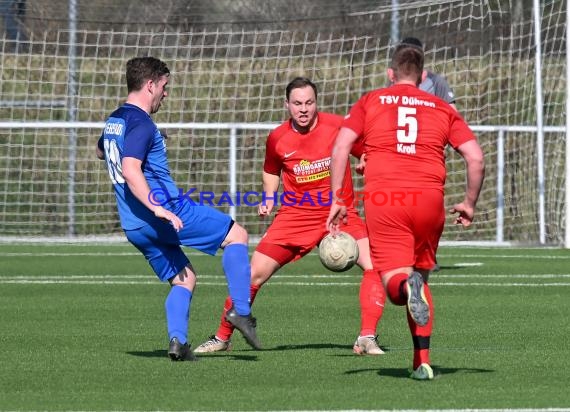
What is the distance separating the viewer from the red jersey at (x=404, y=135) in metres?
7.41

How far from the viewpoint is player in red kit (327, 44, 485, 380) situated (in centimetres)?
736

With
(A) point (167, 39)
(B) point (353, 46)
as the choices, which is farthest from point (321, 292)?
(A) point (167, 39)

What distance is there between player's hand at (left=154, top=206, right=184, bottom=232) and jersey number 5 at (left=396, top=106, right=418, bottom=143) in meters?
1.42

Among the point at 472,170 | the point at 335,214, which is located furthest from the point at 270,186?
the point at 472,170

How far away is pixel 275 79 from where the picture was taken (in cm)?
2158

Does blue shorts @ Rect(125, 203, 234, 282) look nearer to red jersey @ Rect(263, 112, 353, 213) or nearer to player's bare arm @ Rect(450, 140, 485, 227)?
red jersey @ Rect(263, 112, 353, 213)

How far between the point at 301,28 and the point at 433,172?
587 inches

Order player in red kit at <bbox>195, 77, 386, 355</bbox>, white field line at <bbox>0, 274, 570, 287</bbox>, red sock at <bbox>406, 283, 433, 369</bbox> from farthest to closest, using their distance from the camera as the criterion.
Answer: white field line at <bbox>0, 274, 570, 287</bbox> < player in red kit at <bbox>195, 77, 386, 355</bbox> < red sock at <bbox>406, 283, 433, 369</bbox>

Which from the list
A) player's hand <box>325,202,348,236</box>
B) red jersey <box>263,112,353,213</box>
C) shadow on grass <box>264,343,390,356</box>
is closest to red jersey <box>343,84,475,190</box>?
player's hand <box>325,202,348,236</box>

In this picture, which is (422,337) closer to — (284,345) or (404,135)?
(404,135)

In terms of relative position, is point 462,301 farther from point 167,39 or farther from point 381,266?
point 167,39

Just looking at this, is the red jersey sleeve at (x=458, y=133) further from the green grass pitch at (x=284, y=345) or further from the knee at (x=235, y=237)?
the knee at (x=235, y=237)

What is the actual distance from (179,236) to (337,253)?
104 cm

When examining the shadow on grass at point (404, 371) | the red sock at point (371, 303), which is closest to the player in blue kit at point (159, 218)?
the red sock at point (371, 303)
